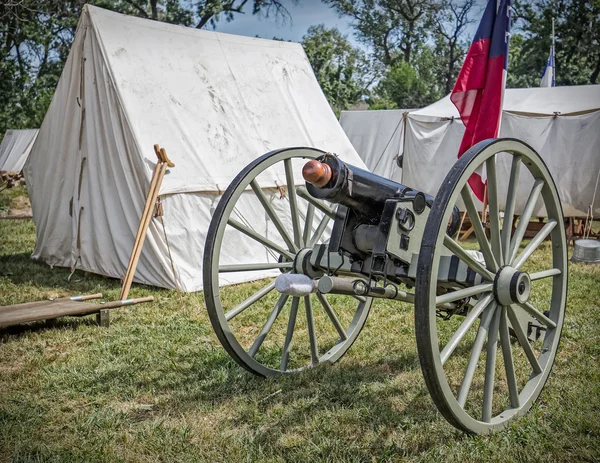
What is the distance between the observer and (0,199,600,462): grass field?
287 cm

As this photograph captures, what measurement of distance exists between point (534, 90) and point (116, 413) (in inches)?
381

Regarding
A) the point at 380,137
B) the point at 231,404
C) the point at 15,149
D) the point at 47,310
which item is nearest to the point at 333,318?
the point at 231,404

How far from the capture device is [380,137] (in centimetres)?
1254

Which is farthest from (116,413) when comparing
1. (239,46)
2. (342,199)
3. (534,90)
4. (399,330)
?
(534,90)

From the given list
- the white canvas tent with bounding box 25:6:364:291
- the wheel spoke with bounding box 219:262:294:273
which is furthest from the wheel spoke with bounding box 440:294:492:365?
the white canvas tent with bounding box 25:6:364:291

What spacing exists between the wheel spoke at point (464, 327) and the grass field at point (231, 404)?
51cm

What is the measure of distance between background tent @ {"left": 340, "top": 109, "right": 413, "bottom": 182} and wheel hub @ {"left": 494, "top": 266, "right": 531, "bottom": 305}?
28.4ft

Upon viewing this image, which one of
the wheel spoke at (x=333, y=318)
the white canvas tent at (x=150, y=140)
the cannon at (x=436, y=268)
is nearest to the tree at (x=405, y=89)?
the white canvas tent at (x=150, y=140)

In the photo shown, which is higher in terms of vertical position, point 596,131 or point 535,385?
point 596,131

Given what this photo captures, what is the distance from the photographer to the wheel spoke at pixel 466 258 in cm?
278

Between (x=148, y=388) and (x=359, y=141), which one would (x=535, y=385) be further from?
(x=359, y=141)

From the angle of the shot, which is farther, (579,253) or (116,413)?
(579,253)

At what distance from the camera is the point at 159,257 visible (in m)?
6.27

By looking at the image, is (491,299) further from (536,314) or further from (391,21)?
(391,21)
